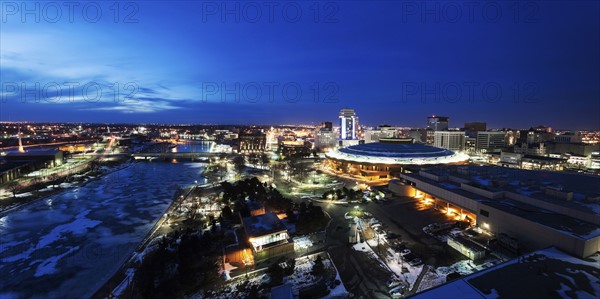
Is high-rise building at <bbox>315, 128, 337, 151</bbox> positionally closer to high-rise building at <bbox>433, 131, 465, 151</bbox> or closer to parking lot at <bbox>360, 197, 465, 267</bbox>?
high-rise building at <bbox>433, 131, 465, 151</bbox>

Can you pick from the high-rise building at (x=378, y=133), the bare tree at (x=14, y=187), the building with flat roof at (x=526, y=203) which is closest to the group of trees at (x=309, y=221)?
the building with flat roof at (x=526, y=203)

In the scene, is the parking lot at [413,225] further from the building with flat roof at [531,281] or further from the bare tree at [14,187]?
the bare tree at [14,187]

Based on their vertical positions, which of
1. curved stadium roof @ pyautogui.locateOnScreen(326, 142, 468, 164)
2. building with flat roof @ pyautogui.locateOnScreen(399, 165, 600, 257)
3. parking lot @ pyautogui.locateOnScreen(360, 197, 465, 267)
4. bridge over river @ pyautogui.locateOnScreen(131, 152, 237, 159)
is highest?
curved stadium roof @ pyautogui.locateOnScreen(326, 142, 468, 164)

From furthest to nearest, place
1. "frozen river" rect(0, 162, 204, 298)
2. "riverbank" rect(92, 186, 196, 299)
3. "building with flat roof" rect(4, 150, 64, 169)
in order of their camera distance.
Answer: "building with flat roof" rect(4, 150, 64, 169)
"frozen river" rect(0, 162, 204, 298)
"riverbank" rect(92, 186, 196, 299)

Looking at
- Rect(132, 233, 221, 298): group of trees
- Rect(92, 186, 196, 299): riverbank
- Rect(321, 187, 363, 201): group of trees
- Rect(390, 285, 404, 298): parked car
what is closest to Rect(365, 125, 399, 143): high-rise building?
Rect(321, 187, 363, 201): group of trees

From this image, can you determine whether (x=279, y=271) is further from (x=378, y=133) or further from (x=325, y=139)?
(x=378, y=133)

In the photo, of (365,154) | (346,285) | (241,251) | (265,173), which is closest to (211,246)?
(241,251)

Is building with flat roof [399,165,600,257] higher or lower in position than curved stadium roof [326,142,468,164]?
lower

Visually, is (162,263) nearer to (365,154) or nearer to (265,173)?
(265,173)
